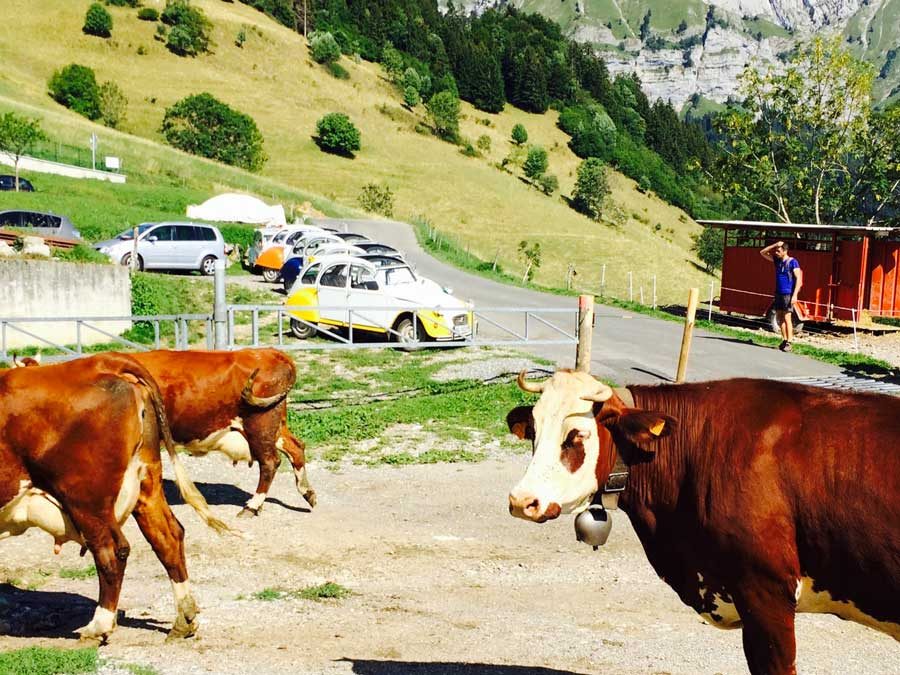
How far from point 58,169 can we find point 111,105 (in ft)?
128

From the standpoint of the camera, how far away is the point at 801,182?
46156mm

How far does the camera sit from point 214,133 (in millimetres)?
88375

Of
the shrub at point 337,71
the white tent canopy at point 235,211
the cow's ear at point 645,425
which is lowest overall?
the cow's ear at point 645,425

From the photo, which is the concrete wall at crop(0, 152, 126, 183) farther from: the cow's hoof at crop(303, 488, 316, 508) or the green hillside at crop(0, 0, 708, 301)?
the cow's hoof at crop(303, 488, 316, 508)

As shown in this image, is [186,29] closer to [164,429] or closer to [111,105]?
[111,105]

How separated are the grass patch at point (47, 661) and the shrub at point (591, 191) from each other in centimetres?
10777

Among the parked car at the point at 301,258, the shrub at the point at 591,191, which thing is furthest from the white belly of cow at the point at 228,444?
the shrub at the point at 591,191

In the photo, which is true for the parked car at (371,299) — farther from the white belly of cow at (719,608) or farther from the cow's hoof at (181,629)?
the white belly of cow at (719,608)

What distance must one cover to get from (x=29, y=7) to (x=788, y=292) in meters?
116

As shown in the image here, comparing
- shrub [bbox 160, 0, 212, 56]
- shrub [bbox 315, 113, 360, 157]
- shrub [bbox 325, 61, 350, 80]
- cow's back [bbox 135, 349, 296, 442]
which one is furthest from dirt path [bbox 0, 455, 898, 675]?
shrub [bbox 325, 61, 350, 80]

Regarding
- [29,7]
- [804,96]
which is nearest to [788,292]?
[804,96]

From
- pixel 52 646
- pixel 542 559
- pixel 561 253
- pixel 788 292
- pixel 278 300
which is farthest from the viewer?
pixel 561 253

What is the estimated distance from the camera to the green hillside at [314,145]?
238 ft

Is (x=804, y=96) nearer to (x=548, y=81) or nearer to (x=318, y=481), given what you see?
(x=318, y=481)
